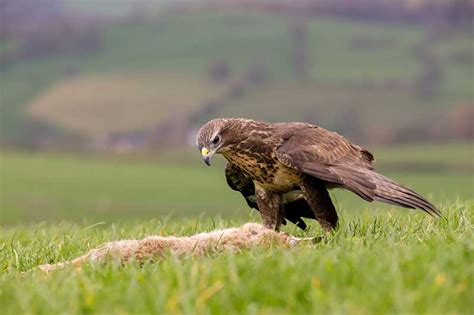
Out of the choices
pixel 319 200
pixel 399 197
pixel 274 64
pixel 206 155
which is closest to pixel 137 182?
pixel 274 64

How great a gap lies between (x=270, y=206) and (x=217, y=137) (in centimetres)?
85

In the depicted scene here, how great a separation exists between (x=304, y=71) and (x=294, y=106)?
10.2 metres

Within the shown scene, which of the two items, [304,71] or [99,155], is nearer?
[99,155]

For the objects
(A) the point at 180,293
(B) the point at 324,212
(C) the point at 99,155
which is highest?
(A) the point at 180,293

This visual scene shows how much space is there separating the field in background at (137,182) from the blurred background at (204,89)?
219 mm

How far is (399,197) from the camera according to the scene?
719 centimetres

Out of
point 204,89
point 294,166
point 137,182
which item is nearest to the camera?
point 294,166

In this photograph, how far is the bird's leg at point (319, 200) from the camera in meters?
7.65

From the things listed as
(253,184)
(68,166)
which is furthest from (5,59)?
(253,184)

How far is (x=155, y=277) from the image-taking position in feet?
16.8

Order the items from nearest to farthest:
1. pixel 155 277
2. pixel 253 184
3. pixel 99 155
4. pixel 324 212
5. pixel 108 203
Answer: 1. pixel 155 277
2. pixel 324 212
3. pixel 253 184
4. pixel 108 203
5. pixel 99 155

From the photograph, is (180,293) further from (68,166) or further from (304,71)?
(304,71)

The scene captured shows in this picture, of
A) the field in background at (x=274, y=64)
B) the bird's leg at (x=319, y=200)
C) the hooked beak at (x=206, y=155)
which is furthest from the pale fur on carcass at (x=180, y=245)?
the field in background at (x=274, y=64)

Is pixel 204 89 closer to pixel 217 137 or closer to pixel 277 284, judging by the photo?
pixel 217 137
